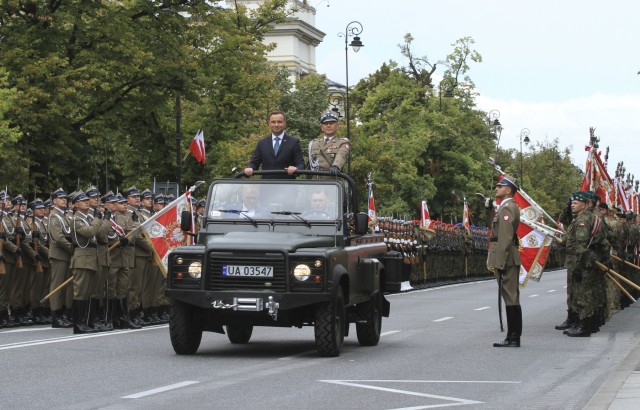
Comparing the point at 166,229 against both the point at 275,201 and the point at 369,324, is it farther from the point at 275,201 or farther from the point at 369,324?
the point at 275,201

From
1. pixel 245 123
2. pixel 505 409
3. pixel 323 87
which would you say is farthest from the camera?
pixel 323 87

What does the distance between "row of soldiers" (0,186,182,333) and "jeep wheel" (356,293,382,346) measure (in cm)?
438

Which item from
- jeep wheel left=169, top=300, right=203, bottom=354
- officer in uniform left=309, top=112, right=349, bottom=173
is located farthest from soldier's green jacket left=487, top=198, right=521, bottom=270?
jeep wheel left=169, top=300, right=203, bottom=354

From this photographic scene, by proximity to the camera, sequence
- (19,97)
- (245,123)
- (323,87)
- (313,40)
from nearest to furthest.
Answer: (19,97) → (245,123) → (323,87) → (313,40)

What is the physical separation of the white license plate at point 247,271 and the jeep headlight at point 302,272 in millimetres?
274

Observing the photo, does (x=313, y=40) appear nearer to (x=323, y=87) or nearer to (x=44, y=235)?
(x=323, y=87)

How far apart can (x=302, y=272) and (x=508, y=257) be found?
350 centimetres

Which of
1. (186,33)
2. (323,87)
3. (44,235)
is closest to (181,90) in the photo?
(186,33)

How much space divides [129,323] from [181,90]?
18956 millimetres

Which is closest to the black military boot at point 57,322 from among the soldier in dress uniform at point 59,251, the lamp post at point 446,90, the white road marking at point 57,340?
the soldier in dress uniform at point 59,251

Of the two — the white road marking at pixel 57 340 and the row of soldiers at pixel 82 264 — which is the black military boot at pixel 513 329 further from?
the row of soldiers at pixel 82 264

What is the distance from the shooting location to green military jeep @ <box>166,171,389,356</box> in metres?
15.2

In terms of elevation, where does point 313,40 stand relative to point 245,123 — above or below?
above

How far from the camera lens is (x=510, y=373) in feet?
46.3
